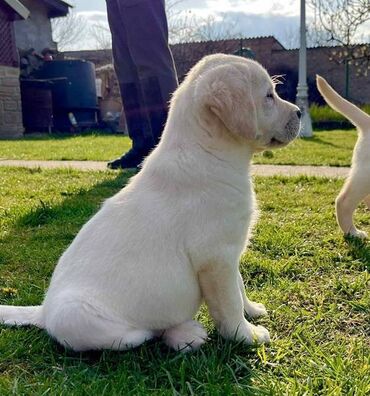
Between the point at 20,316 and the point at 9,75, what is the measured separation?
1409 centimetres

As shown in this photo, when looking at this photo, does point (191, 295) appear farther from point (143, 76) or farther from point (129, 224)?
point (143, 76)

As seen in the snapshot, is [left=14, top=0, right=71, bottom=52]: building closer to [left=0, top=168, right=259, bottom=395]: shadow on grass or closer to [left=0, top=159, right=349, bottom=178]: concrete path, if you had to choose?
[left=0, top=159, right=349, bottom=178]: concrete path

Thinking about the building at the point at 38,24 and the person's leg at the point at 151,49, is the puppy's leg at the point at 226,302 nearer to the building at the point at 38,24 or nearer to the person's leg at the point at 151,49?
the person's leg at the point at 151,49

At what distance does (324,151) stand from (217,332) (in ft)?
19.1

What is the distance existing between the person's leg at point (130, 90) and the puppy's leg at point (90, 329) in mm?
3205

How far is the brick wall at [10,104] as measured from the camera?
563 inches

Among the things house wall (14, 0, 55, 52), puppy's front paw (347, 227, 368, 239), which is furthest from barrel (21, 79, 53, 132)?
puppy's front paw (347, 227, 368, 239)

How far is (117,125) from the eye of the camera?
15.8 meters

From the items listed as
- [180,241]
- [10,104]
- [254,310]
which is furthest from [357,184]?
[10,104]

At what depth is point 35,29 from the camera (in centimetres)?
1934

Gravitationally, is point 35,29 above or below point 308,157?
above

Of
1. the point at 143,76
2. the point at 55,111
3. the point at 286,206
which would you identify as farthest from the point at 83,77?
the point at 286,206

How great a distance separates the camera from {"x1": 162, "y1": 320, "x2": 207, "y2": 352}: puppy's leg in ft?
5.65

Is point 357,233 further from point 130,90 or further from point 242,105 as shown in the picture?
point 130,90
